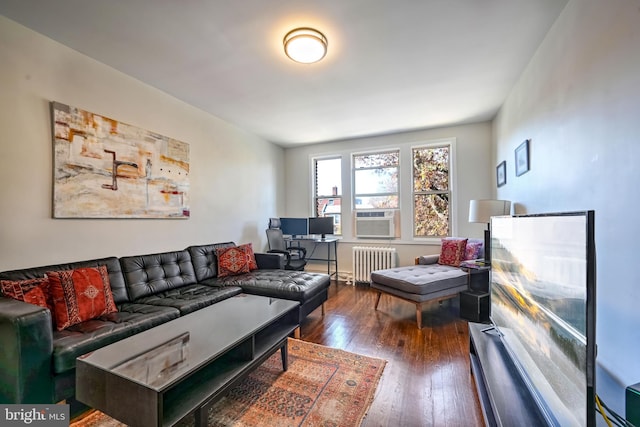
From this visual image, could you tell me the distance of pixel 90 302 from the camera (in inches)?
72.8

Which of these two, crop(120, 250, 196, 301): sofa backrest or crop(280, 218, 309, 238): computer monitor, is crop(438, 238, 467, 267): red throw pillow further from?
crop(120, 250, 196, 301): sofa backrest

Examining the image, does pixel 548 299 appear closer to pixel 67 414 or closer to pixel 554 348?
pixel 554 348

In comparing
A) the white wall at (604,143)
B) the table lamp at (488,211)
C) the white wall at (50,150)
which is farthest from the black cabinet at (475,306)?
the white wall at (50,150)

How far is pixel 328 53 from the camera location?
2.22 m

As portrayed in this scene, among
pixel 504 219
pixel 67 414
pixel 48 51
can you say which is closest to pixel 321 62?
pixel 504 219

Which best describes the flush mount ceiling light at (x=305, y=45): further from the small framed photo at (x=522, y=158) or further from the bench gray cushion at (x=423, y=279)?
the bench gray cushion at (x=423, y=279)

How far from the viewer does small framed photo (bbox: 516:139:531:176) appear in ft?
7.86

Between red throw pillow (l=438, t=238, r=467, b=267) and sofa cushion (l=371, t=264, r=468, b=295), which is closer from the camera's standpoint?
sofa cushion (l=371, t=264, r=468, b=295)

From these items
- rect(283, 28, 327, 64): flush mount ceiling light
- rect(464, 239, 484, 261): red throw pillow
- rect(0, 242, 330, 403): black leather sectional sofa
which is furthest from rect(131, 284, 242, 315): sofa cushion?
rect(464, 239, 484, 261): red throw pillow

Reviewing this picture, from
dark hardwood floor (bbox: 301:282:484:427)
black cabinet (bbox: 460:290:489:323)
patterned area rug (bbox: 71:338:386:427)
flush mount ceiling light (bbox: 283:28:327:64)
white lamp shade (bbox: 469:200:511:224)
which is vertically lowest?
dark hardwood floor (bbox: 301:282:484:427)

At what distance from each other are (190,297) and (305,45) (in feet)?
7.81

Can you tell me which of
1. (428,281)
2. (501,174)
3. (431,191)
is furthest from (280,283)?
(501,174)

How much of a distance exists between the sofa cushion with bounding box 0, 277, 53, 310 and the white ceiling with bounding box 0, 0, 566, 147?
1842 mm

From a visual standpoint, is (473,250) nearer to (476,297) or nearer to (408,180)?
(476,297)
